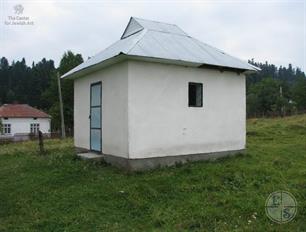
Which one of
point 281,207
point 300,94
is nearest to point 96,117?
point 281,207

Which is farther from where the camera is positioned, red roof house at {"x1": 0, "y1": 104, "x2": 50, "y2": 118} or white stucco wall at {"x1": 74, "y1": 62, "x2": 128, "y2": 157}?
red roof house at {"x1": 0, "y1": 104, "x2": 50, "y2": 118}

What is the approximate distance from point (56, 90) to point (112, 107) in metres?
42.2

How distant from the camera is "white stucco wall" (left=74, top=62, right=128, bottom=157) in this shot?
8.49 metres

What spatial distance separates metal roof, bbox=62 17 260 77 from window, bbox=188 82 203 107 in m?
0.68

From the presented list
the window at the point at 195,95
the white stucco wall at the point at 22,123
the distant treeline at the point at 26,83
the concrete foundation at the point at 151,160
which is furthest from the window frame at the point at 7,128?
the window at the point at 195,95

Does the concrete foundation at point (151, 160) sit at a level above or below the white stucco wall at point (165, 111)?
below

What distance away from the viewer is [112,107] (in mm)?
9133

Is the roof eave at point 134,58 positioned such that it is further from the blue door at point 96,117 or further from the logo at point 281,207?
the logo at point 281,207

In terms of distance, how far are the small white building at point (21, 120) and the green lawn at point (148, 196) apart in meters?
40.4

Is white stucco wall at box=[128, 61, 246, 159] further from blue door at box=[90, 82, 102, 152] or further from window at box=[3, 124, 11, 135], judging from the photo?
window at box=[3, 124, 11, 135]

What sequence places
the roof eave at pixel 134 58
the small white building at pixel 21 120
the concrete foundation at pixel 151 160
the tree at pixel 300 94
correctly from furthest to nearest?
the tree at pixel 300 94
the small white building at pixel 21 120
the concrete foundation at pixel 151 160
the roof eave at pixel 134 58

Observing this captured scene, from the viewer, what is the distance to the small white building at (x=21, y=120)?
4659 cm

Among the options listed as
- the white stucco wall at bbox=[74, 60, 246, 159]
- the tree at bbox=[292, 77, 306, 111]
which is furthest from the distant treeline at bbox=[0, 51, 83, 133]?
the white stucco wall at bbox=[74, 60, 246, 159]

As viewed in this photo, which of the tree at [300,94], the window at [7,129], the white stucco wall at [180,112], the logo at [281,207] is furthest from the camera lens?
the tree at [300,94]
